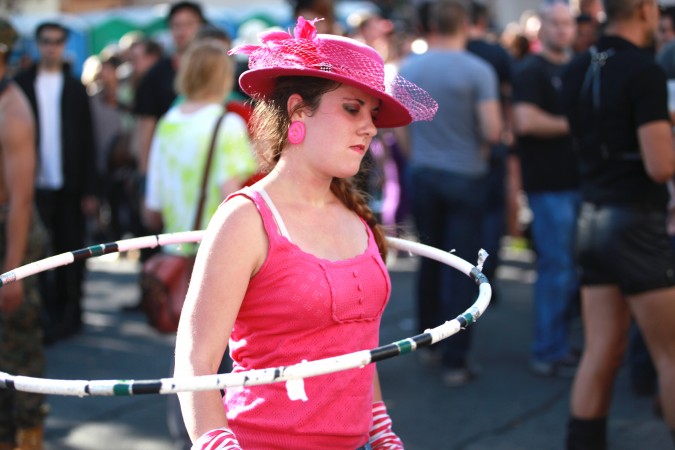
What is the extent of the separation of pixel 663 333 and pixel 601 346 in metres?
0.33

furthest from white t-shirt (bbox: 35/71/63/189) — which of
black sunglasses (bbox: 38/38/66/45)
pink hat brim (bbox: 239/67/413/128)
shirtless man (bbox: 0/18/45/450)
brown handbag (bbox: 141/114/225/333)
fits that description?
pink hat brim (bbox: 239/67/413/128)

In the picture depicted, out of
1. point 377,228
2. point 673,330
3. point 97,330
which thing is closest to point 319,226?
point 377,228

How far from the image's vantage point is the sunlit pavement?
535 centimetres

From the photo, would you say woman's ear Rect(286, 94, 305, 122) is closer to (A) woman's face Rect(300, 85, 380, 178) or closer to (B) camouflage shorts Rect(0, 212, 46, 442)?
(A) woman's face Rect(300, 85, 380, 178)

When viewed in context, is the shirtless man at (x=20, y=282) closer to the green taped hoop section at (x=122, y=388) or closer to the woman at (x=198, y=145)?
the woman at (x=198, y=145)

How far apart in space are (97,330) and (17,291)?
3485mm

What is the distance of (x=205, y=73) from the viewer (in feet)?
16.3

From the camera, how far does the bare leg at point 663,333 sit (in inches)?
164

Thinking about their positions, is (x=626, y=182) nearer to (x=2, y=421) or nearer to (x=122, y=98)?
(x=2, y=421)

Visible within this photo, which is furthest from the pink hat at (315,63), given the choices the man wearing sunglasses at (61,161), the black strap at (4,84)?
the man wearing sunglasses at (61,161)

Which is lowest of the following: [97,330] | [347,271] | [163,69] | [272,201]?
[97,330]

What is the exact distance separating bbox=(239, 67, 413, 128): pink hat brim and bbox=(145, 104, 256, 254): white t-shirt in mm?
2135

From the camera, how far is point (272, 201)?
248 cm

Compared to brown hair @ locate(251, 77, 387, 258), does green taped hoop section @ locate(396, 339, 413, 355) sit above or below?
below
